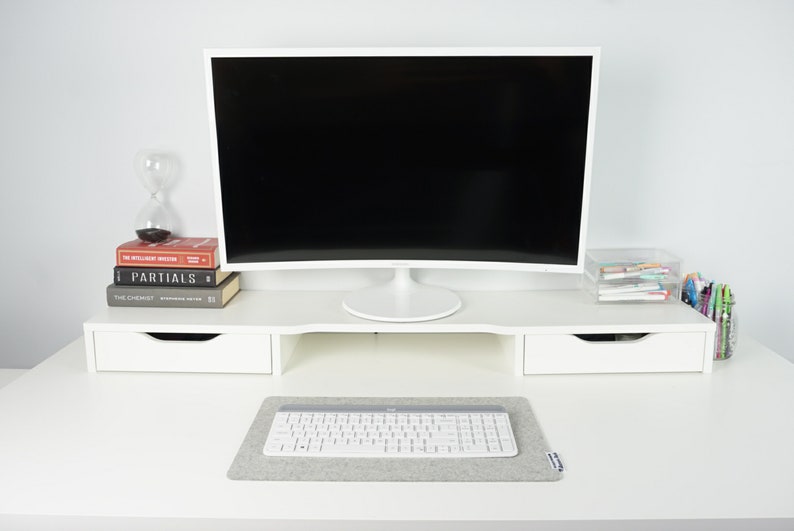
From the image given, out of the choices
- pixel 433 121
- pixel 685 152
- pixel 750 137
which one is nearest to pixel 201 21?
pixel 433 121

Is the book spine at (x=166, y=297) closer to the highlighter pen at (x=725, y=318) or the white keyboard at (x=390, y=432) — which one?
the white keyboard at (x=390, y=432)

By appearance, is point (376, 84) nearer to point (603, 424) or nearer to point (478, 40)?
point (478, 40)

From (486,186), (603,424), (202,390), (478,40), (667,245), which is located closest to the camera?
(603,424)

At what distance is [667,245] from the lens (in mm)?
1679

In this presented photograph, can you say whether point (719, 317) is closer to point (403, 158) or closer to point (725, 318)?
point (725, 318)

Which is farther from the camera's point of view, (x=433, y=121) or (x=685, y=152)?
(x=685, y=152)

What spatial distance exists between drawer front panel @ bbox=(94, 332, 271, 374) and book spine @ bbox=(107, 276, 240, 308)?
119mm

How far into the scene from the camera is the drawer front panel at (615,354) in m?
1.39

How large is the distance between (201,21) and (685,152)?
1.18m

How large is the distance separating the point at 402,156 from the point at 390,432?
588 millimetres

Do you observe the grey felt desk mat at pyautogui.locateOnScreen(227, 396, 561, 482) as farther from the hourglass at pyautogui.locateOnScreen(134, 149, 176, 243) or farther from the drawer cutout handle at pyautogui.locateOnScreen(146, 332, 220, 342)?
the hourglass at pyautogui.locateOnScreen(134, 149, 176, 243)

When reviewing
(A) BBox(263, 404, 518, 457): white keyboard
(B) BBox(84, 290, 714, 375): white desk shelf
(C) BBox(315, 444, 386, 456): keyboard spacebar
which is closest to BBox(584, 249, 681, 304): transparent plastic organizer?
(B) BBox(84, 290, 714, 375): white desk shelf

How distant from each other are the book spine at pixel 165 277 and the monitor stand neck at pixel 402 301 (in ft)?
1.05

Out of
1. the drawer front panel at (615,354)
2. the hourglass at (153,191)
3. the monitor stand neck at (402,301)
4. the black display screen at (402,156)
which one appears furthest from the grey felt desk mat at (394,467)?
the hourglass at (153,191)
